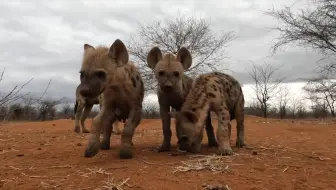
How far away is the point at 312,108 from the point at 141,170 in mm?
41904

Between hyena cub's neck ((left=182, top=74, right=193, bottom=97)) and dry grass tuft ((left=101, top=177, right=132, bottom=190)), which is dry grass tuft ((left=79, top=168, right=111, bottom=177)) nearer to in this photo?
dry grass tuft ((left=101, top=177, right=132, bottom=190))

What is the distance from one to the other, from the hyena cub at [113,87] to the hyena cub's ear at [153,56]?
0.98 ft

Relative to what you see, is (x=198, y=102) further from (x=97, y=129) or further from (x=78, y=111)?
(x=78, y=111)

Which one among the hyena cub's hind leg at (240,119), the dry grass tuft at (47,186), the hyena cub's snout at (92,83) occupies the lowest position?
the dry grass tuft at (47,186)

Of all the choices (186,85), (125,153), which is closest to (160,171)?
(125,153)

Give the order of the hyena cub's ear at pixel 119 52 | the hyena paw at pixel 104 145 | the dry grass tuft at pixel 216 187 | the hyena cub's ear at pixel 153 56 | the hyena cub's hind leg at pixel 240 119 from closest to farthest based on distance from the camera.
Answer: the dry grass tuft at pixel 216 187, the hyena cub's ear at pixel 119 52, the hyena cub's ear at pixel 153 56, the hyena paw at pixel 104 145, the hyena cub's hind leg at pixel 240 119

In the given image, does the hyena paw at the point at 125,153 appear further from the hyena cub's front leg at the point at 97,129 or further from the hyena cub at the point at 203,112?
the hyena cub at the point at 203,112

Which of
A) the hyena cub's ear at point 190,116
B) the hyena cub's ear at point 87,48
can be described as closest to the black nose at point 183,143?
the hyena cub's ear at point 190,116

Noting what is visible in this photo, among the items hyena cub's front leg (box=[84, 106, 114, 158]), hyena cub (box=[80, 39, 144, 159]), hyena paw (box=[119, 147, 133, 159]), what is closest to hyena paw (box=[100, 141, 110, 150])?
hyena cub's front leg (box=[84, 106, 114, 158])

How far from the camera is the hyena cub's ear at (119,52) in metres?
5.60

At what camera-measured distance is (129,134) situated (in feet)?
19.1

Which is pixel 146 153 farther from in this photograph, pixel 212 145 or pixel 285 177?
pixel 285 177

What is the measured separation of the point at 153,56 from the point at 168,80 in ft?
2.51

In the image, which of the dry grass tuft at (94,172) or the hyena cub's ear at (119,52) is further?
the hyena cub's ear at (119,52)
